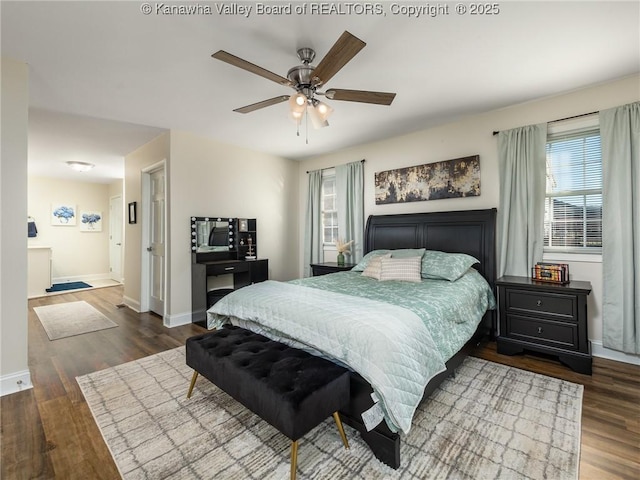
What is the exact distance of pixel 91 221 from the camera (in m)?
7.62

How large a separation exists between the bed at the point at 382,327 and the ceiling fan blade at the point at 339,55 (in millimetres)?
1572

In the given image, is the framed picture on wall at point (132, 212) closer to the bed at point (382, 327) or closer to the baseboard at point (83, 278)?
the bed at point (382, 327)

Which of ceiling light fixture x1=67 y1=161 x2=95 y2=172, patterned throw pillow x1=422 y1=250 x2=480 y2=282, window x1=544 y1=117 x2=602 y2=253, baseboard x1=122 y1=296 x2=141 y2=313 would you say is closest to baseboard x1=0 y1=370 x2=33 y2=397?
baseboard x1=122 y1=296 x2=141 y2=313

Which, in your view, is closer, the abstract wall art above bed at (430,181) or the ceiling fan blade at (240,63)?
the ceiling fan blade at (240,63)

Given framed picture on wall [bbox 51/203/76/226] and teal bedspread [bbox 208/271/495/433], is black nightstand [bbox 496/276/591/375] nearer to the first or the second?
teal bedspread [bbox 208/271/495/433]

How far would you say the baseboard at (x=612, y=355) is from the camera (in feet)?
8.84

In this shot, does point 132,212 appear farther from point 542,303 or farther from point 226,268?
point 542,303

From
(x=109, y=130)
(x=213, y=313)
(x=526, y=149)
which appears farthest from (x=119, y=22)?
(x=526, y=149)

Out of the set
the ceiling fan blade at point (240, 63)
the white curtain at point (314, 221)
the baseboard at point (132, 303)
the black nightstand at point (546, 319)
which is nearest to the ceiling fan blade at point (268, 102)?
the ceiling fan blade at point (240, 63)

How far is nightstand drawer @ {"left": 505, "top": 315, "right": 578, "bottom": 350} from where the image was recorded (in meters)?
2.62

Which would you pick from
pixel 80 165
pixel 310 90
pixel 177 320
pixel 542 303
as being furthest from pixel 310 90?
pixel 80 165

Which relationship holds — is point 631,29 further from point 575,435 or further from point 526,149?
point 575,435

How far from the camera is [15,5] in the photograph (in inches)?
69.5

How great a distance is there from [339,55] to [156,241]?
13.5ft
